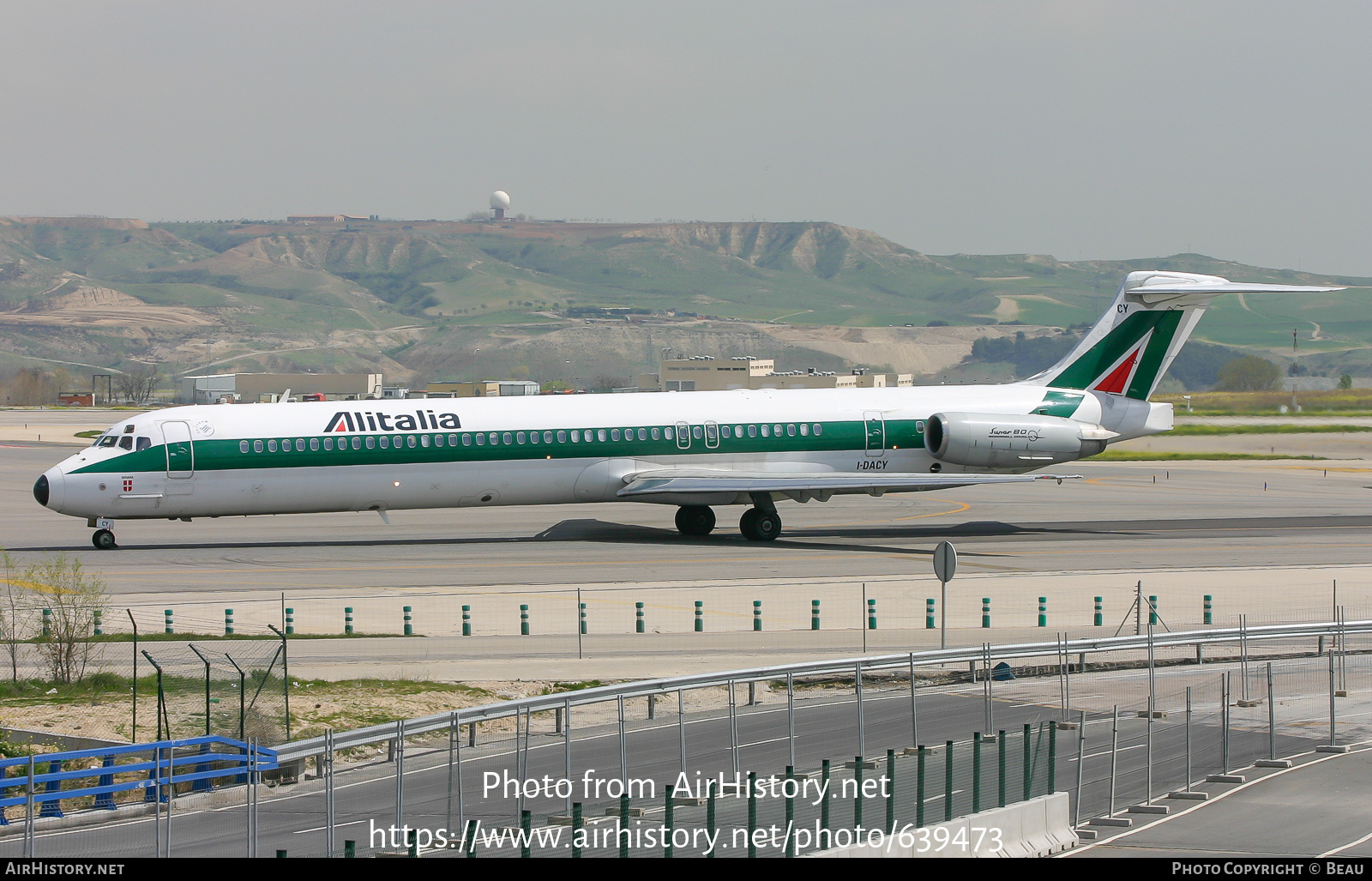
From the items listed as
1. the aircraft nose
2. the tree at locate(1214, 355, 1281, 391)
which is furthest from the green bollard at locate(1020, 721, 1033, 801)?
the tree at locate(1214, 355, 1281, 391)

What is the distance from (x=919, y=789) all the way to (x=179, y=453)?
2877 cm

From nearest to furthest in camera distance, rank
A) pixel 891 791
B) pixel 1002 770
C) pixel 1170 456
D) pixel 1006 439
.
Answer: pixel 891 791 < pixel 1002 770 < pixel 1006 439 < pixel 1170 456

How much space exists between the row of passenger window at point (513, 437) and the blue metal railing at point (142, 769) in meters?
20.5

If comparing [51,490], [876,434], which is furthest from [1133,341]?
[51,490]

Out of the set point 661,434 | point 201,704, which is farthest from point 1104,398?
point 201,704

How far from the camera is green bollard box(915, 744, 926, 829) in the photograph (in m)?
13.5

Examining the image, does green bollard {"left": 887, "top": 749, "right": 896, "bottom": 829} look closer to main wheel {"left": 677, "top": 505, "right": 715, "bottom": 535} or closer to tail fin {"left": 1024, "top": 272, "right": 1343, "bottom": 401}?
main wheel {"left": 677, "top": 505, "right": 715, "bottom": 535}

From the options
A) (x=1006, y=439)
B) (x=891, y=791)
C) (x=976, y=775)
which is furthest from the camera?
(x=1006, y=439)

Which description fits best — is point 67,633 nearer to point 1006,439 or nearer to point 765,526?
point 765,526

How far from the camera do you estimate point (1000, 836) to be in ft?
46.5

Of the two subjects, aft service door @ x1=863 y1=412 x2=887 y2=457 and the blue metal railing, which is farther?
aft service door @ x1=863 y1=412 x2=887 y2=457

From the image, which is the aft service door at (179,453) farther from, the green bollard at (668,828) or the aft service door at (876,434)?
the green bollard at (668,828)

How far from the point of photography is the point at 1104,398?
45094 millimetres

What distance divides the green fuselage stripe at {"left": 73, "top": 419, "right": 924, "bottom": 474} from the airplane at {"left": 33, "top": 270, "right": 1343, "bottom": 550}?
0.05 metres
